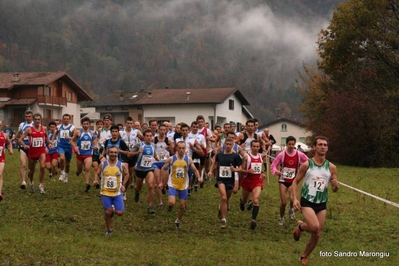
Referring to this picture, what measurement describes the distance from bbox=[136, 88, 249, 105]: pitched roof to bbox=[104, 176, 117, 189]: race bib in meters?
59.1

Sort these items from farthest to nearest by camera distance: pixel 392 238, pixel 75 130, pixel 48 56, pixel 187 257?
pixel 48 56, pixel 75 130, pixel 392 238, pixel 187 257

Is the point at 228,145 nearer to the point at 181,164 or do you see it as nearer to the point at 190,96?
the point at 181,164

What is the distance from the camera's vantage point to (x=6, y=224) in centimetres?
1142

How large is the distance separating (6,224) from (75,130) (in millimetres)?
4864

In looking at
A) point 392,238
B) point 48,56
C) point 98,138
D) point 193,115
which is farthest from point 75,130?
point 48,56

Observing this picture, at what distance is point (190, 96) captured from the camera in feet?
241

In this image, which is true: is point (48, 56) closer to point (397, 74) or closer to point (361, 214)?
point (397, 74)

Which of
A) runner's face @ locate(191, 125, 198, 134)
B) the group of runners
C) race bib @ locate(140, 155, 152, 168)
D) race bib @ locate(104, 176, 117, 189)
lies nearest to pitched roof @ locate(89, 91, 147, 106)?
the group of runners

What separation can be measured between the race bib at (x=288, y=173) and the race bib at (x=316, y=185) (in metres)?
3.36

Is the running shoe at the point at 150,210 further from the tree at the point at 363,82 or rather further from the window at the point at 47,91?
the window at the point at 47,91

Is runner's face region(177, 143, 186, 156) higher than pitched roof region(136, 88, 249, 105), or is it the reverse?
pitched roof region(136, 88, 249, 105)

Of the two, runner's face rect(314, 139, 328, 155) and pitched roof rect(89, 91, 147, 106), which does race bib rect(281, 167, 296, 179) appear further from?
pitched roof rect(89, 91, 147, 106)

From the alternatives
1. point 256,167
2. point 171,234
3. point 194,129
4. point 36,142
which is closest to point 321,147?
point 256,167

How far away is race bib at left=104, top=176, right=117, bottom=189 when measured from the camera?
10820mm
